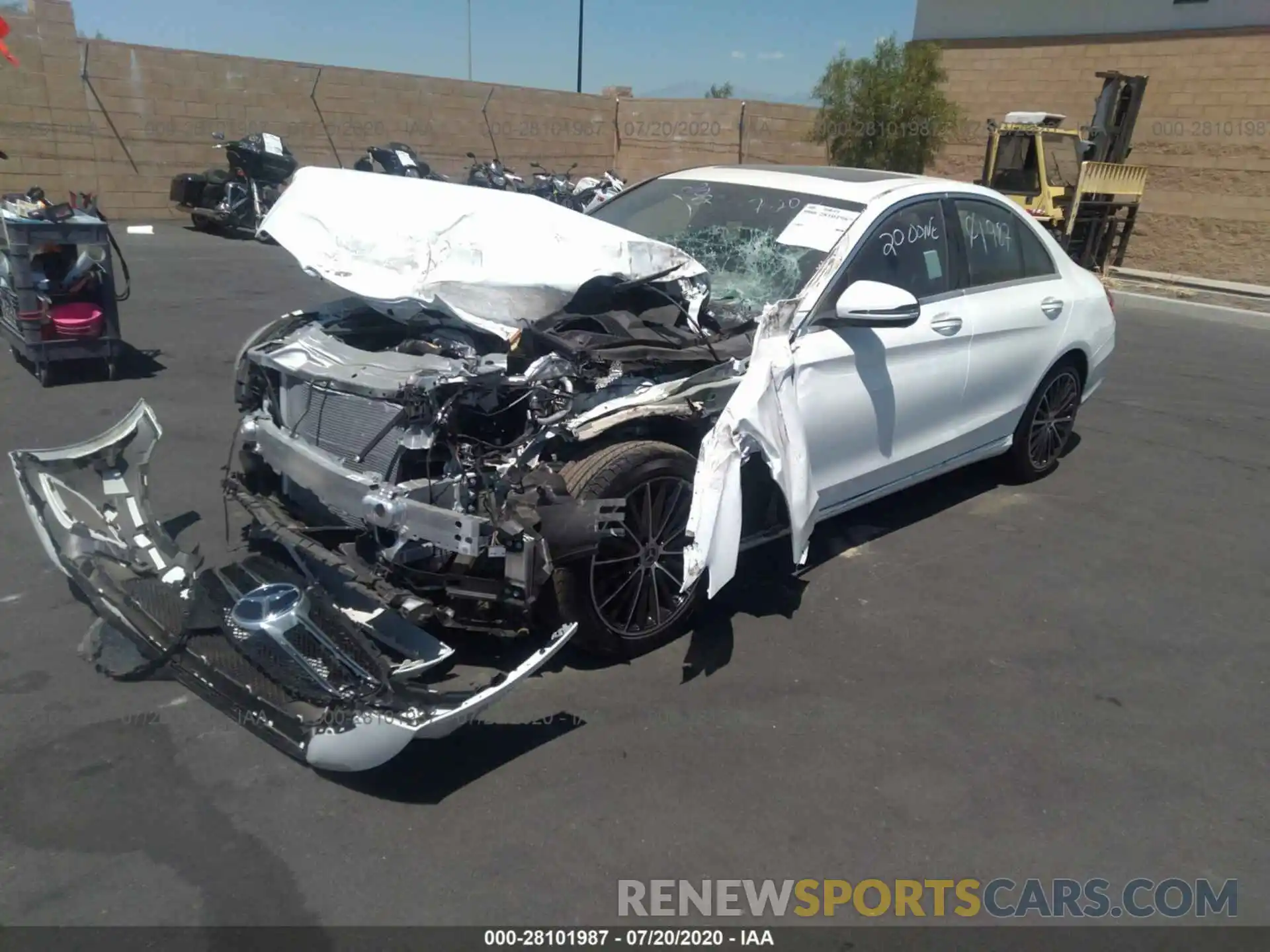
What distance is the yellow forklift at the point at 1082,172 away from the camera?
55.3 feet

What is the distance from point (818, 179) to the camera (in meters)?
4.84

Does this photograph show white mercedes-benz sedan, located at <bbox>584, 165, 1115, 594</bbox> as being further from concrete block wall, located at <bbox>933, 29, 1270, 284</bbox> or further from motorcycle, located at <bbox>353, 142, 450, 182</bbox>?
concrete block wall, located at <bbox>933, 29, 1270, 284</bbox>

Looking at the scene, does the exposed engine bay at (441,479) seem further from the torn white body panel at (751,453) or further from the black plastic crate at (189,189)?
the black plastic crate at (189,189)

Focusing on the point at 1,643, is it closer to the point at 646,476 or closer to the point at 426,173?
the point at 646,476

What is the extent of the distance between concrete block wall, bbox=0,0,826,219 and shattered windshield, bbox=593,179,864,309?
49.0 feet

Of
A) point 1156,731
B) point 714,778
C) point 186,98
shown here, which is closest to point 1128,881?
point 1156,731

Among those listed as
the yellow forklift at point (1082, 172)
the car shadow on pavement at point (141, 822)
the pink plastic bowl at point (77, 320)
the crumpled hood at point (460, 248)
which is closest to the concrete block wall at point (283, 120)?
the yellow forklift at point (1082, 172)

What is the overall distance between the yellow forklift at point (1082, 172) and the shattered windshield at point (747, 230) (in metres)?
12.8

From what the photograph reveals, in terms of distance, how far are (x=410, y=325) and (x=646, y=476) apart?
4.33 ft

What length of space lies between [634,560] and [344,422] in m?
1.20

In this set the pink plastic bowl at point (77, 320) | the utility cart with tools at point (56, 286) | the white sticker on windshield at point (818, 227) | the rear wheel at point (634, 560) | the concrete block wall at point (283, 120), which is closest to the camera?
the rear wheel at point (634, 560)

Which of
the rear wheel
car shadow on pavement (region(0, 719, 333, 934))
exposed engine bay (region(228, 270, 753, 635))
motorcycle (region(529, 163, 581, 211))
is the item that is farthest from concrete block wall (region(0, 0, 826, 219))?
the rear wheel

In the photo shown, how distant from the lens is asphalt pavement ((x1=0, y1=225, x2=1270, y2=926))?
2.72 metres

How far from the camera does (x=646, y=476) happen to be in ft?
11.7
